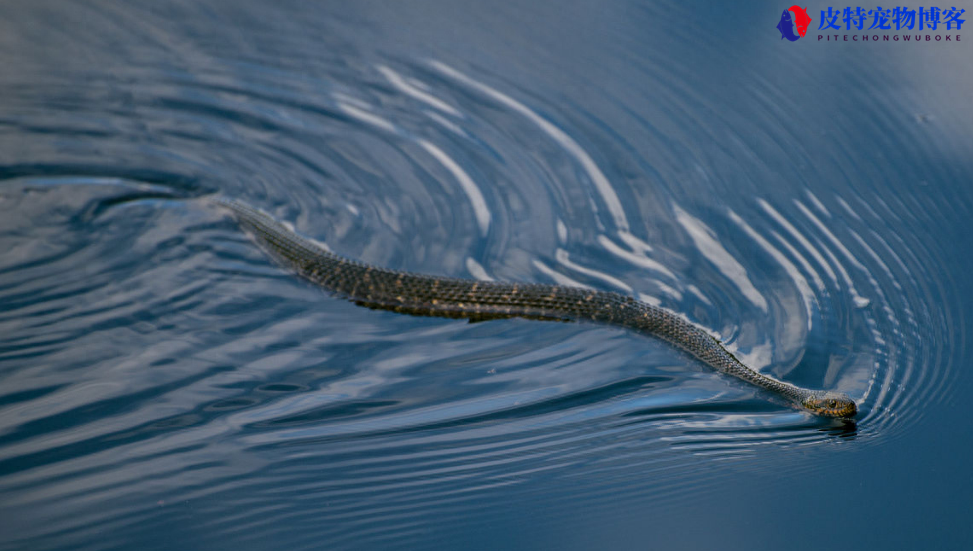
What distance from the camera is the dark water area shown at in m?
4.85

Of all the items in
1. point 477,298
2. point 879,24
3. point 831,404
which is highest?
point 879,24

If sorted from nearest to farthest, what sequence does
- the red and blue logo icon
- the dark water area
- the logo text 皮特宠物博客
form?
the dark water area → the logo text 皮特宠物博客 → the red and blue logo icon

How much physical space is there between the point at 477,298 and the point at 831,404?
239cm

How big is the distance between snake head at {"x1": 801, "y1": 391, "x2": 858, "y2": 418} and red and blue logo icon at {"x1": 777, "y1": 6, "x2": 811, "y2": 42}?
4.72 m

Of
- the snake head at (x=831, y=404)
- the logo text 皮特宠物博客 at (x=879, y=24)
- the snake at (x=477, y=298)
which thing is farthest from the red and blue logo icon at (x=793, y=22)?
the snake head at (x=831, y=404)

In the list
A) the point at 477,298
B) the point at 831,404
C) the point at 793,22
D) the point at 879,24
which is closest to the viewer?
the point at 831,404

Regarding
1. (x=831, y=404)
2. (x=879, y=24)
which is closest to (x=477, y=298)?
(x=831, y=404)

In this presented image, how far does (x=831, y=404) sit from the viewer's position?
5.00 meters

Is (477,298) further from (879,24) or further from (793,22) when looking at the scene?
(879,24)

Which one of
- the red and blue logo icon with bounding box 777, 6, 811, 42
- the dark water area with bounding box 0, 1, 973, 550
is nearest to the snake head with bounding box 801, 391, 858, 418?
the dark water area with bounding box 0, 1, 973, 550

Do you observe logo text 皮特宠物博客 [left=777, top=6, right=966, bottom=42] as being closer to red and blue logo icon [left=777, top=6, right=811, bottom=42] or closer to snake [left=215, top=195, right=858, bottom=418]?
red and blue logo icon [left=777, top=6, right=811, bottom=42]

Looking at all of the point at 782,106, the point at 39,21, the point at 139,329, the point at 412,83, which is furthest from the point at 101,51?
the point at 782,106

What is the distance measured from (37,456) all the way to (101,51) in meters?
4.89

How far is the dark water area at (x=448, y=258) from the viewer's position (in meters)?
4.85
